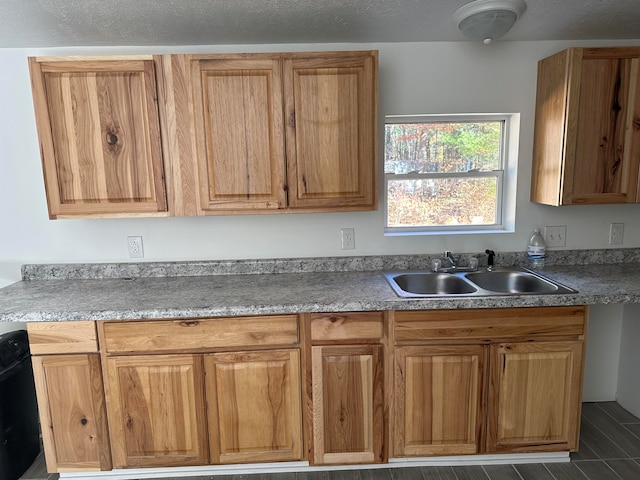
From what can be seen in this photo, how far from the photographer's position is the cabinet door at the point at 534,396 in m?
1.85

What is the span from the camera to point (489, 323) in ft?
5.98

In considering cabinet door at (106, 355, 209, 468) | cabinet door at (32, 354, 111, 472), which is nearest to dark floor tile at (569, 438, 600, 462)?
cabinet door at (106, 355, 209, 468)

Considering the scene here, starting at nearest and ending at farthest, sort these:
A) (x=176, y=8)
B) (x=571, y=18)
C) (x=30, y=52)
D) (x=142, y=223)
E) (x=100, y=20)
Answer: (x=176, y=8) < (x=100, y=20) < (x=571, y=18) < (x=30, y=52) < (x=142, y=223)

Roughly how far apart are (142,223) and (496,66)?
7.23ft

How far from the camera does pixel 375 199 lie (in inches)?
78.8

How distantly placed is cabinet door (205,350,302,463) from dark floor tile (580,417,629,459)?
→ 1549 mm

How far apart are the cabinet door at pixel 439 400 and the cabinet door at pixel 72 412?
1379 mm

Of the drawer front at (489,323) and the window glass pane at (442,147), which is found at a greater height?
the window glass pane at (442,147)

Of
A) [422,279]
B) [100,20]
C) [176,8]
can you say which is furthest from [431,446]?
[100,20]

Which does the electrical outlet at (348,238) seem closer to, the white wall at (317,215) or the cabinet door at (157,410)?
the white wall at (317,215)

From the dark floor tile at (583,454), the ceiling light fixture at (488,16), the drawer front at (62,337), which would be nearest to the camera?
the ceiling light fixture at (488,16)

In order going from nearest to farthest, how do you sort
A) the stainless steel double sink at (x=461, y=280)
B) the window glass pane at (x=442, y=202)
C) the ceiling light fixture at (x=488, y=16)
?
the ceiling light fixture at (x=488, y=16)
the stainless steel double sink at (x=461, y=280)
the window glass pane at (x=442, y=202)

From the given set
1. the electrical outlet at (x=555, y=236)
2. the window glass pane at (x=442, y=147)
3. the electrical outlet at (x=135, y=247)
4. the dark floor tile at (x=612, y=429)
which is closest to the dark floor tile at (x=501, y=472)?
the dark floor tile at (x=612, y=429)

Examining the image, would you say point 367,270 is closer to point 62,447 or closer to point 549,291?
point 549,291
